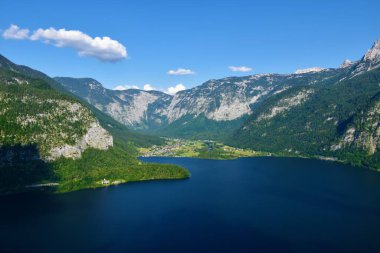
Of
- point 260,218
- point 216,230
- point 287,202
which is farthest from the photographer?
point 287,202

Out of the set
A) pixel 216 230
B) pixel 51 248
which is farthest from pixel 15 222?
pixel 216 230

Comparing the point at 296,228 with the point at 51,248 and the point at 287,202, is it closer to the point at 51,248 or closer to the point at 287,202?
the point at 287,202

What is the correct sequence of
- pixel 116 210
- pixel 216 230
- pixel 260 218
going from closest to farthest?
pixel 216 230, pixel 260 218, pixel 116 210

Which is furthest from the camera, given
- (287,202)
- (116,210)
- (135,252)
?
(287,202)

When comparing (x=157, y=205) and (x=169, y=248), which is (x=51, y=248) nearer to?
(x=169, y=248)

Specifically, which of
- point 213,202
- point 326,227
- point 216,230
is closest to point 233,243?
point 216,230

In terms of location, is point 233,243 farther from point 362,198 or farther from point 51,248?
point 362,198

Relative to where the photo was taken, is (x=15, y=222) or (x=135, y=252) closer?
(x=135, y=252)

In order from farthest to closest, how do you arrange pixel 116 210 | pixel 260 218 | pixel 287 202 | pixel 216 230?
pixel 287 202, pixel 116 210, pixel 260 218, pixel 216 230
